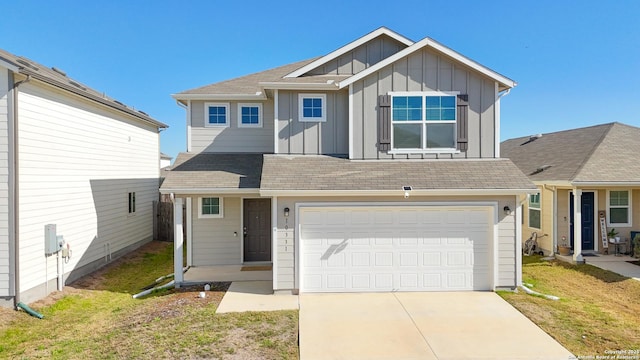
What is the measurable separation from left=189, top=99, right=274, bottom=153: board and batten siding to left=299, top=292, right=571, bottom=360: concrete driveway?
5376mm

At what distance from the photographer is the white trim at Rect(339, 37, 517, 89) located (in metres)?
8.52

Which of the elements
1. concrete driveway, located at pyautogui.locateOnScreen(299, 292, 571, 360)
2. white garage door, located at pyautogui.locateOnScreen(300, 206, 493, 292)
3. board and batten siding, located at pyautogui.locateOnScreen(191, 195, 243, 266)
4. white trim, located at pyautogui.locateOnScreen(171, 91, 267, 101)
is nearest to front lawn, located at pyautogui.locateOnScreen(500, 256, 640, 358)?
concrete driveway, located at pyautogui.locateOnScreen(299, 292, 571, 360)

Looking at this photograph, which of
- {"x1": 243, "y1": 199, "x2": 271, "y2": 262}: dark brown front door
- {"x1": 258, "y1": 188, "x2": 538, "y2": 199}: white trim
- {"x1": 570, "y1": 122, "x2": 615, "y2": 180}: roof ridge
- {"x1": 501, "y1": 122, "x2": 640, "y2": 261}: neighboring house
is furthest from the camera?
{"x1": 570, "y1": 122, "x2": 615, "y2": 180}: roof ridge

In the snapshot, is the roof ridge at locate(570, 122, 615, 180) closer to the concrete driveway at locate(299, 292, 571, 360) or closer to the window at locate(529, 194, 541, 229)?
the window at locate(529, 194, 541, 229)

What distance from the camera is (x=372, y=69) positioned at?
8.62 metres

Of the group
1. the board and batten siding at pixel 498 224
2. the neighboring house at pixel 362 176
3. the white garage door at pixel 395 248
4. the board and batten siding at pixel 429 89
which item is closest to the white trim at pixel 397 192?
the neighboring house at pixel 362 176

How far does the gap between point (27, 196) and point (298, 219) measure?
6336 mm

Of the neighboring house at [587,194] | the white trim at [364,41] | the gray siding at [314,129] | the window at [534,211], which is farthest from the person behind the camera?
the window at [534,211]

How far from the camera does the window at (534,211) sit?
1240 centimetres

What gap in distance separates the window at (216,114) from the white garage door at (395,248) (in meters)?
4.89

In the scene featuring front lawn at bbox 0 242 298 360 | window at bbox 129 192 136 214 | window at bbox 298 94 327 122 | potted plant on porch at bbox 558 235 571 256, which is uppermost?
window at bbox 298 94 327 122

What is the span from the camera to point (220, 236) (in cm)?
1045

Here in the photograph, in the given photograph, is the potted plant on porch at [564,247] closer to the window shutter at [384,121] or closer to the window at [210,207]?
the window shutter at [384,121]

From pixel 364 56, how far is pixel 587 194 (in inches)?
373
